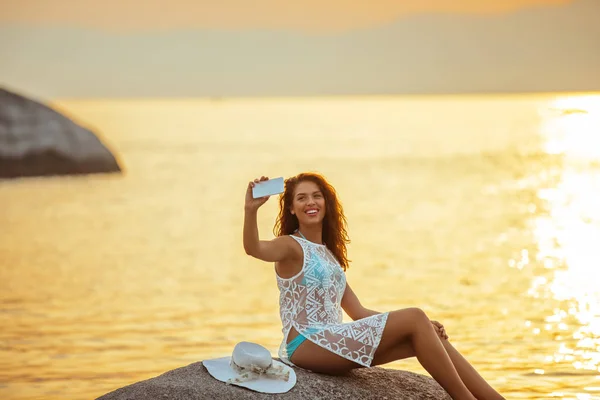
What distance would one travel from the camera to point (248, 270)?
1434 centimetres

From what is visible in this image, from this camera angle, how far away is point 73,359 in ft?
31.8

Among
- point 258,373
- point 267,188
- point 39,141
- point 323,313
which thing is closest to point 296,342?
point 323,313

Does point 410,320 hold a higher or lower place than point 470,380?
higher

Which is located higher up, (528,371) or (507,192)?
(507,192)

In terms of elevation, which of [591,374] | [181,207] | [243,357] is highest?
[181,207]

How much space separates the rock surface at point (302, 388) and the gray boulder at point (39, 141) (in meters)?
25.1

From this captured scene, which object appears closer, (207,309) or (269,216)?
(207,309)

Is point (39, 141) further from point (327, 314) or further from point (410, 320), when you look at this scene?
point (410, 320)

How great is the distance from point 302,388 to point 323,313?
1.74 feet

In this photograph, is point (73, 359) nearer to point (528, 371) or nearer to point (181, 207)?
point (528, 371)

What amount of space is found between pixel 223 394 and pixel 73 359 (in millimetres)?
4180

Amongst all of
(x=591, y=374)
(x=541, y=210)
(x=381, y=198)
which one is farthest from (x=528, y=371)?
(x=381, y=198)

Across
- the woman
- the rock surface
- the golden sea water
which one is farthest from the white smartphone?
the golden sea water

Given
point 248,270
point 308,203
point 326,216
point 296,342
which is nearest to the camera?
point 296,342
